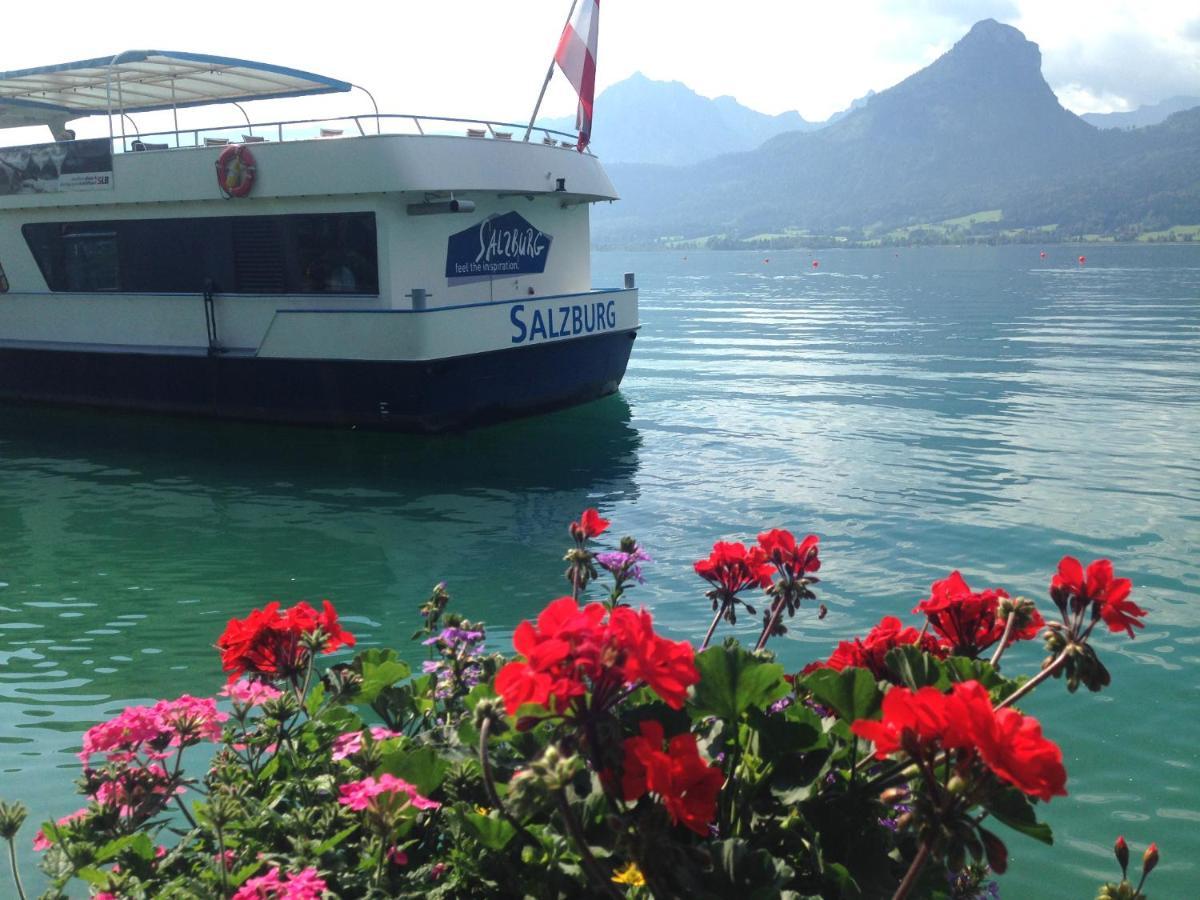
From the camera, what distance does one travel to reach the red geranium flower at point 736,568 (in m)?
3.23

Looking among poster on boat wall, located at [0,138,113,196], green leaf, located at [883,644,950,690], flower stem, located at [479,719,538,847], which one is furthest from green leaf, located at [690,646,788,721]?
poster on boat wall, located at [0,138,113,196]

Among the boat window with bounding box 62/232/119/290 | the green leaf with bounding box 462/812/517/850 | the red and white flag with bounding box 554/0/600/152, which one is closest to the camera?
the green leaf with bounding box 462/812/517/850

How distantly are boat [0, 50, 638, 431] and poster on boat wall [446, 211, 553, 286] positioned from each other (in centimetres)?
3

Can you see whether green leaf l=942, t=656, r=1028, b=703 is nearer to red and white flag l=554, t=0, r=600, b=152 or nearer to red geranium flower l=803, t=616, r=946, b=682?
red geranium flower l=803, t=616, r=946, b=682

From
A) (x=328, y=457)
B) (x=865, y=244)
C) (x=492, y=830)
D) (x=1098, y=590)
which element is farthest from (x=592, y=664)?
(x=865, y=244)

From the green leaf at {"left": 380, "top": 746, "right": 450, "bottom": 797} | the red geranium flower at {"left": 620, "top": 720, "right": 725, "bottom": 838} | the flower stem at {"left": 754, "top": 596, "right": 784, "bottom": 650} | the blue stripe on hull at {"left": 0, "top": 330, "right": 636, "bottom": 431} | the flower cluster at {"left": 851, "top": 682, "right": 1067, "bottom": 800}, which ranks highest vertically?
the flower cluster at {"left": 851, "top": 682, "right": 1067, "bottom": 800}

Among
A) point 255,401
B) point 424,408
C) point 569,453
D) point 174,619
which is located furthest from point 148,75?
point 174,619

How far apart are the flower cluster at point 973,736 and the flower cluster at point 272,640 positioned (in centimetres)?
163

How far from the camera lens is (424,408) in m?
12.7

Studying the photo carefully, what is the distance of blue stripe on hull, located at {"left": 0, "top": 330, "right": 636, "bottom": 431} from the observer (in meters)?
12.8

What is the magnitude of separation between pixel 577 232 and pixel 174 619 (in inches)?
394

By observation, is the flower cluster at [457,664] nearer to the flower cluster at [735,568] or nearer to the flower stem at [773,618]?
the flower cluster at [735,568]

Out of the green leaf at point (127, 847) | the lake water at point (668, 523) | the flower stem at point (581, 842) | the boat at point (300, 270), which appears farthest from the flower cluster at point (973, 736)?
the boat at point (300, 270)

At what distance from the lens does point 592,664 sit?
1.86 m
